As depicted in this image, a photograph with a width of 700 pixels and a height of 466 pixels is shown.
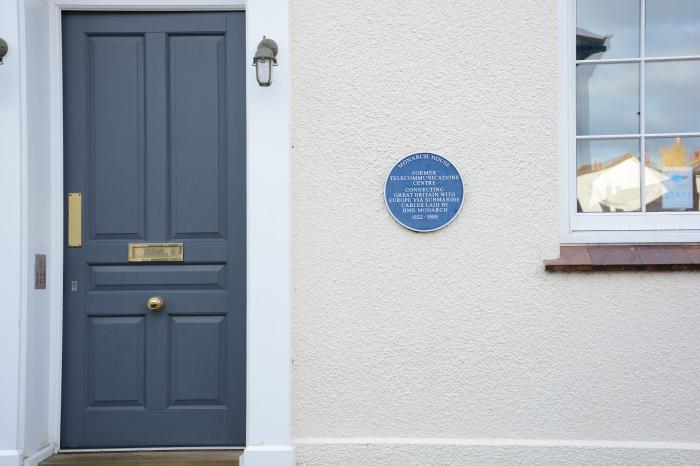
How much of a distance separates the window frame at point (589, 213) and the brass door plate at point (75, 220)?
287 centimetres

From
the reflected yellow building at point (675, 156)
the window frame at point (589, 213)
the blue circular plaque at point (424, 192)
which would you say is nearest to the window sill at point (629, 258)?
the window frame at point (589, 213)

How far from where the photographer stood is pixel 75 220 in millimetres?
3955

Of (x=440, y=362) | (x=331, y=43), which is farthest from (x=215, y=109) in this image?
(x=440, y=362)

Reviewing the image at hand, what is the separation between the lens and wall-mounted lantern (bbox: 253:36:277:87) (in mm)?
3584

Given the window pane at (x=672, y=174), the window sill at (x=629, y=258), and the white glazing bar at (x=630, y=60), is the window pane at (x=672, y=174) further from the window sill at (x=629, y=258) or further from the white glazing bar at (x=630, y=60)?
the white glazing bar at (x=630, y=60)

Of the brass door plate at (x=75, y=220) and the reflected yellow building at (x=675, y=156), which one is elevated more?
the reflected yellow building at (x=675, y=156)

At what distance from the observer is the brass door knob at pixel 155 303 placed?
3.89 metres

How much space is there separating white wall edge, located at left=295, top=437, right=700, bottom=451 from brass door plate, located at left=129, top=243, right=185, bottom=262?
1312 millimetres

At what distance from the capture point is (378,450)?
12.3 ft

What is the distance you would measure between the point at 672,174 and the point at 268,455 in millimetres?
2885

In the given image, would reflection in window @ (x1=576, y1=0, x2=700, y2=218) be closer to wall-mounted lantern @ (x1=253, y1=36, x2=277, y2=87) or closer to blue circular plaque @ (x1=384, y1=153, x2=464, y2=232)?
blue circular plaque @ (x1=384, y1=153, x2=464, y2=232)

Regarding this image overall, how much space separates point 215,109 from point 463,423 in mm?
2377

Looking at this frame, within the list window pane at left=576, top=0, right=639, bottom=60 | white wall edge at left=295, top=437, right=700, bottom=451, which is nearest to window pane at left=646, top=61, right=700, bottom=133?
window pane at left=576, top=0, right=639, bottom=60

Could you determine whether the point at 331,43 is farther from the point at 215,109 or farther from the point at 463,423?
the point at 463,423
